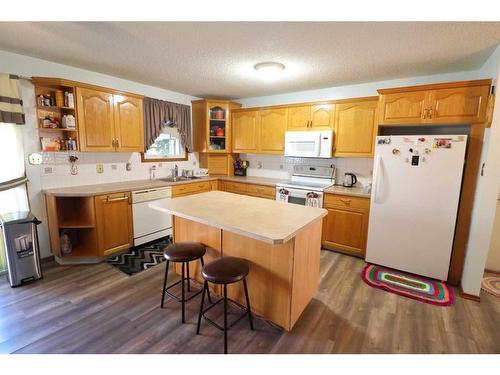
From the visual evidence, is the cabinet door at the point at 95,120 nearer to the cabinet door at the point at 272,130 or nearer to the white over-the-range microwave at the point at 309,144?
the cabinet door at the point at 272,130

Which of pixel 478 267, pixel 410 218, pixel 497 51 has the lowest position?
pixel 478 267

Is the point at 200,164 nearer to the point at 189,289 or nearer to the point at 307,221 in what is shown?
the point at 189,289

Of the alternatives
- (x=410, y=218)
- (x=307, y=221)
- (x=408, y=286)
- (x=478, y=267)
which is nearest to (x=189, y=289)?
(x=307, y=221)

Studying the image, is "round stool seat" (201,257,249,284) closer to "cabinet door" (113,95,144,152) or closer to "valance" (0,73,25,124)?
"cabinet door" (113,95,144,152)

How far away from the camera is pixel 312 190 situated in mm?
3371

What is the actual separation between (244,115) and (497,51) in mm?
3189

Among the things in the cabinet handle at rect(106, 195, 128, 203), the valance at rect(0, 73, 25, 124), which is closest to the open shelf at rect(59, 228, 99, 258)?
the cabinet handle at rect(106, 195, 128, 203)

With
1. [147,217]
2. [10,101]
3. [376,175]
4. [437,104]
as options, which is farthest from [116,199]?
[437,104]

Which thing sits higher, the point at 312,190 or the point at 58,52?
the point at 58,52

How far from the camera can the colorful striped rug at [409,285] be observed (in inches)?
91.2

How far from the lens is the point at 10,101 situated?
7.97 feet

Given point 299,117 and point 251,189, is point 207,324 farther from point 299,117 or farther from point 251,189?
point 299,117

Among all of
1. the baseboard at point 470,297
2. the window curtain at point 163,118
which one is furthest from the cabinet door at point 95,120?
the baseboard at point 470,297

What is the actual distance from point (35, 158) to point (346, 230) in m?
3.93
